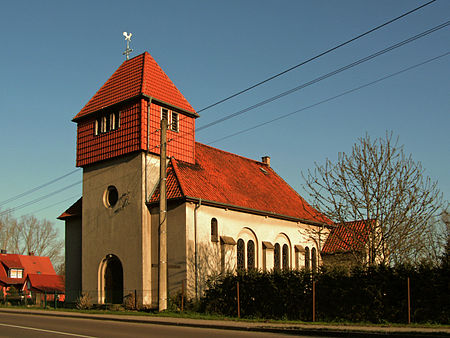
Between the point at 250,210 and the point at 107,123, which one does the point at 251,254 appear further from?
the point at 107,123

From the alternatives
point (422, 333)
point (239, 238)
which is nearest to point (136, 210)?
point (239, 238)

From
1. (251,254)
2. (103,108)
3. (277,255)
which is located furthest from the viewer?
(277,255)

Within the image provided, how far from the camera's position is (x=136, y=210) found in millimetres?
28281

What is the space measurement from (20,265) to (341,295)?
6105 cm

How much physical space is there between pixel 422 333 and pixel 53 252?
70564 millimetres

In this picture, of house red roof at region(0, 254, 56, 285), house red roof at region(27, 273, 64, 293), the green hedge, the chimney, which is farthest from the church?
house red roof at region(0, 254, 56, 285)

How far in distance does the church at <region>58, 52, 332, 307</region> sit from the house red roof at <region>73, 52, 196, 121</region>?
9cm

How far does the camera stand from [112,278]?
2953 cm

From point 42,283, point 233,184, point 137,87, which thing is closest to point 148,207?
point 137,87

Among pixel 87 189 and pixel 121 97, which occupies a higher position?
pixel 121 97

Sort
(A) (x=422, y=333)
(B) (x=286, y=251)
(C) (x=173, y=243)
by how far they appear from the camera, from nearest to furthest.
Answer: (A) (x=422, y=333) < (C) (x=173, y=243) < (B) (x=286, y=251)

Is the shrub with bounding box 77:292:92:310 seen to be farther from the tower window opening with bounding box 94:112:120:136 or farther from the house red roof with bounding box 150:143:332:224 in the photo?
the tower window opening with bounding box 94:112:120:136

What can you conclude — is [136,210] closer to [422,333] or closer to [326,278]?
[326,278]

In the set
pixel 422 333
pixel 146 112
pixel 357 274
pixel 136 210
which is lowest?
pixel 422 333
